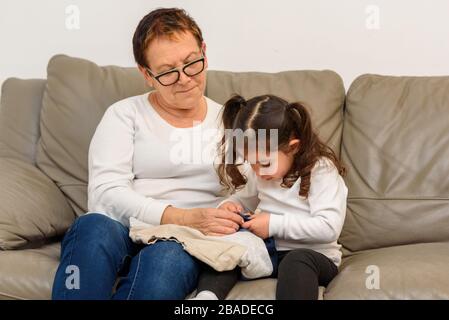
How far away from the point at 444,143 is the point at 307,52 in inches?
25.9

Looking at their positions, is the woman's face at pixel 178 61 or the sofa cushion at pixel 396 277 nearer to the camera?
the sofa cushion at pixel 396 277

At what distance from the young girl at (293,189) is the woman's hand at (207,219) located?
0.04 m

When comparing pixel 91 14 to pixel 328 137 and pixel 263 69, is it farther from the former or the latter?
pixel 328 137

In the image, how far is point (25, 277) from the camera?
1.56m

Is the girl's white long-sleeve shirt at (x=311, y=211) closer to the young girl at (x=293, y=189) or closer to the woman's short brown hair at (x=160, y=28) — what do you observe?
the young girl at (x=293, y=189)

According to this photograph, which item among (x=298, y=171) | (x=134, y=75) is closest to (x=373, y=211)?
(x=298, y=171)

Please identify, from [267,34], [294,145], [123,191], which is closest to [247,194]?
[294,145]

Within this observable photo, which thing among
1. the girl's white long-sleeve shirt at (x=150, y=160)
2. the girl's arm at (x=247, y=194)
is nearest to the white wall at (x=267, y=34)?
the girl's white long-sleeve shirt at (x=150, y=160)

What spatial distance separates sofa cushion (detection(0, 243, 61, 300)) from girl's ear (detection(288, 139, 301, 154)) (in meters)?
0.64

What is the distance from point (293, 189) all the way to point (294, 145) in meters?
0.11

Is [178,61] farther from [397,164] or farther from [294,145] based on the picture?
[397,164]

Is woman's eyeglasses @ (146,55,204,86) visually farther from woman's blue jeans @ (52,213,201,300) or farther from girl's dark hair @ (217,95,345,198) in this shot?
woman's blue jeans @ (52,213,201,300)

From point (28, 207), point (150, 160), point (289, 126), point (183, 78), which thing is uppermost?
point (183, 78)

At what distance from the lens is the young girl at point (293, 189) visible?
1.58 m
